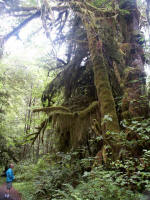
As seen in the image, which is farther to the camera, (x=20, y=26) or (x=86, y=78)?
(x=86, y=78)

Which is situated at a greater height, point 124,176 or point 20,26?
point 20,26

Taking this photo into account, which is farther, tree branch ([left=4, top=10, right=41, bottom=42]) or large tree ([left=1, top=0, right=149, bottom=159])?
tree branch ([left=4, top=10, right=41, bottom=42])

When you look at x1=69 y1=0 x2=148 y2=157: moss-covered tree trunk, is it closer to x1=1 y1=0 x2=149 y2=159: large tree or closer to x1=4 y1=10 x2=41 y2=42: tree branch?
x1=1 y1=0 x2=149 y2=159: large tree

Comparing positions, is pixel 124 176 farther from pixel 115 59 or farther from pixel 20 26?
pixel 20 26

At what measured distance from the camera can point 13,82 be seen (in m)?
12.5

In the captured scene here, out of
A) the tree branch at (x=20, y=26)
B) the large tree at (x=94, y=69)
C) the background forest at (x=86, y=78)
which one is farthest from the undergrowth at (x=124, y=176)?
the tree branch at (x=20, y=26)

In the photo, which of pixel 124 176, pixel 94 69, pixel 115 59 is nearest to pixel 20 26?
pixel 94 69

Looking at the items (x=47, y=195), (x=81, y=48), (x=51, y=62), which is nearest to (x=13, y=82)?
(x=51, y=62)

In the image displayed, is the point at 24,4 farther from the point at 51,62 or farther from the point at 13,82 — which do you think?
the point at 13,82

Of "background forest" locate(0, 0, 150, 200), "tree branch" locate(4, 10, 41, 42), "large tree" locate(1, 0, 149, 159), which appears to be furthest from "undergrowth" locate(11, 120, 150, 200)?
"tree branch" locate(4, 10, 41, 42)

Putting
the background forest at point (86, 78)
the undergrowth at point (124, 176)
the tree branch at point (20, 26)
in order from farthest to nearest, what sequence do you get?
the tree branch at point (20, 26) < the background forest at point (86, 78) < the undergrowth at point (124, 176)

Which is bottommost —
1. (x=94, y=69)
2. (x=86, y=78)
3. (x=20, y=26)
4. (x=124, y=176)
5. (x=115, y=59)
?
(x=124, y=176)

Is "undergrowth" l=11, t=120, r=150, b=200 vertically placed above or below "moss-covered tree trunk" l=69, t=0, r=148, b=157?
below

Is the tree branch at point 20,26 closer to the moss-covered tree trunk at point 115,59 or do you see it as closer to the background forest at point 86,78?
the background forest at point 86,78
